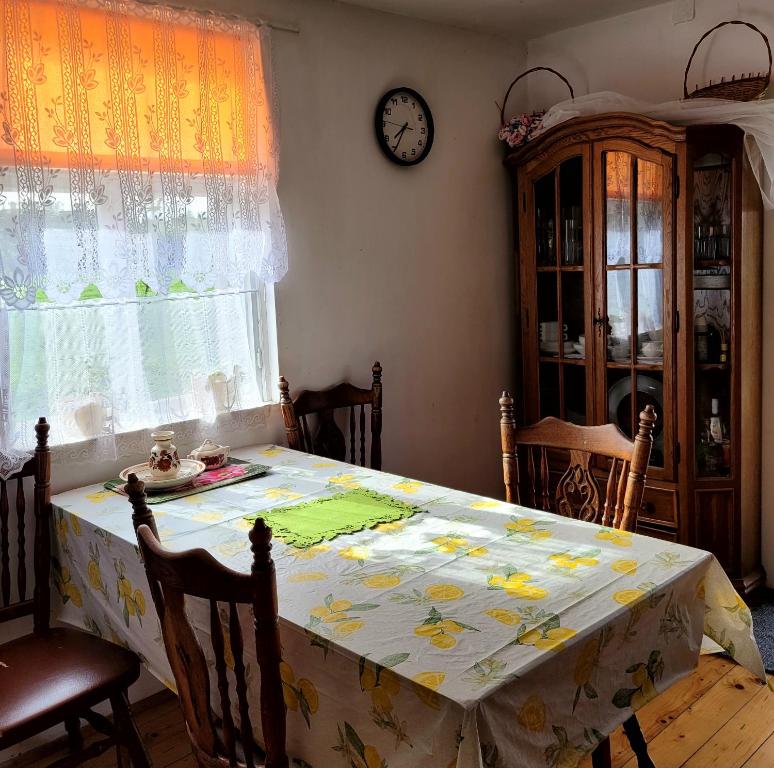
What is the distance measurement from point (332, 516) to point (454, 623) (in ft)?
2.24

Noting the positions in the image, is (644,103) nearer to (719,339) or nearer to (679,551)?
(719,339)

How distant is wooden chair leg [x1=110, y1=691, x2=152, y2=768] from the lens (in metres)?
2.01

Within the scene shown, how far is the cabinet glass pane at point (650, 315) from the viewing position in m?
3.21

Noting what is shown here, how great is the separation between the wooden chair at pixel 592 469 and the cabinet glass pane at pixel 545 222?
1.39 m

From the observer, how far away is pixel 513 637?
4.71ft

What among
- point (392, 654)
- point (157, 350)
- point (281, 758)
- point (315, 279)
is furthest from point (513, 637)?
point (315, 279)

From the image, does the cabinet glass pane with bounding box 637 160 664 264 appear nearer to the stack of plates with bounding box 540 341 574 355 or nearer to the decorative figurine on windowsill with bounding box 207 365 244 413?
the stack of plates with bounding box 540 341 574 355

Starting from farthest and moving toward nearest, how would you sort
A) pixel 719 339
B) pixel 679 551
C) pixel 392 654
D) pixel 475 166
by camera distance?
pixel 475 166
pixel 719 339
pixel 679 551
pixel 392 654

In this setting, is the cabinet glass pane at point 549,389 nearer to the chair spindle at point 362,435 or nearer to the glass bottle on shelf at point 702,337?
the glass bottle on shelf at point 702,337

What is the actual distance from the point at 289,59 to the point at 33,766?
7.89 ft

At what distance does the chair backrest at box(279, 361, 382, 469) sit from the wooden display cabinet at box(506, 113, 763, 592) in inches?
36.1

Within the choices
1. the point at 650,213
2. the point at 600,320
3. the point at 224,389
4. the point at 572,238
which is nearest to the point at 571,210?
the point at 572,238

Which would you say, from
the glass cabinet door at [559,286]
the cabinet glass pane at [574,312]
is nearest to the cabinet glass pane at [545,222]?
the glass cabinet door at [559,286]

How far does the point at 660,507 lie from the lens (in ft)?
10.7
